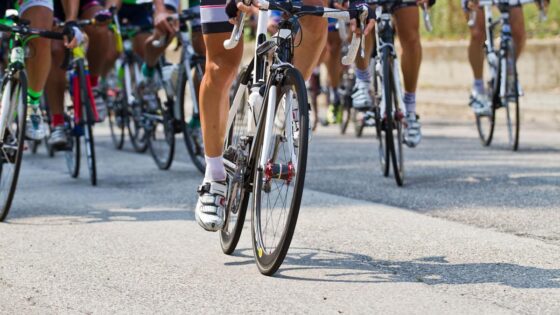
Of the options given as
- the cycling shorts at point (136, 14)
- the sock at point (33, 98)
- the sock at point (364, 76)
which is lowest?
the sock at point (364, 76)

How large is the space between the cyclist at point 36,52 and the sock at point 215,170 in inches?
95.8

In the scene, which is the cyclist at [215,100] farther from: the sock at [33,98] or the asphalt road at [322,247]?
the sock at [33,98]

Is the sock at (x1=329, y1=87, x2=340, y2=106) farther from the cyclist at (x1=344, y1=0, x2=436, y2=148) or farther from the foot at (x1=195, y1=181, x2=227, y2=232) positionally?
the foot at (x1=195, y1=181, x2=227, y2=232)

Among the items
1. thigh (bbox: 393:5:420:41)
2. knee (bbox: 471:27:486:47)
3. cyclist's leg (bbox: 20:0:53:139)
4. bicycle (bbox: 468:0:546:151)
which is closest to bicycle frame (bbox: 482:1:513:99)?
bicycle (bbox: 468:0:546:151)

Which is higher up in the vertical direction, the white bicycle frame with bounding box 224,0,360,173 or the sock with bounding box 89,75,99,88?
the white bicycle frame with bounding box 224,0,360,173

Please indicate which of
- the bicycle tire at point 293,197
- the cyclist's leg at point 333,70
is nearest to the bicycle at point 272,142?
the bicycle tire at point 293,197

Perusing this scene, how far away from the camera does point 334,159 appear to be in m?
10.8

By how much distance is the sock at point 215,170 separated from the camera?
5.88 m

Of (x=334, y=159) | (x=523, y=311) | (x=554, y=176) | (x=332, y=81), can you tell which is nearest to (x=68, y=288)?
(x=523, y=311)

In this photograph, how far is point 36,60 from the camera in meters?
8.15

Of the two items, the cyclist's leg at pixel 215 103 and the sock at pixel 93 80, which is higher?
the cyclist's leg at pixel 215 103

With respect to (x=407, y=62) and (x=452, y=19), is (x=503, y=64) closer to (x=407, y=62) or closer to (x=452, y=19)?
(x=407, y=62)

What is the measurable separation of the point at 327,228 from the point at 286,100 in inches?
69.5

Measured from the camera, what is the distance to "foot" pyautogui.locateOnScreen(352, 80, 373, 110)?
9172 mm
